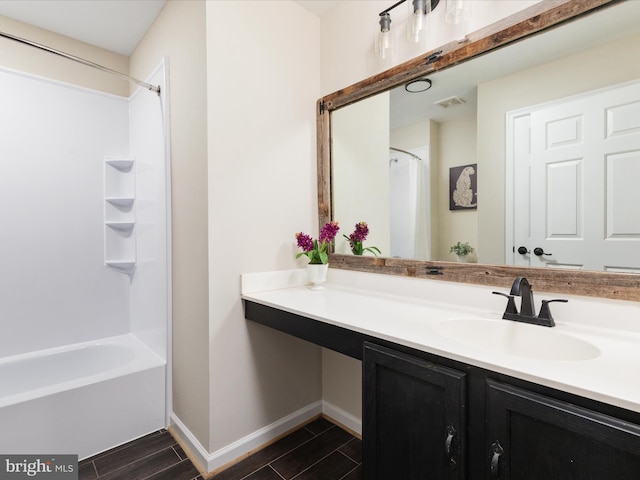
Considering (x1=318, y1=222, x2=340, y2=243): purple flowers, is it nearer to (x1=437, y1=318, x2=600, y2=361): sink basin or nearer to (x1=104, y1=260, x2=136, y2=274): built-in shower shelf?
(x1=437, y1=318, x2=600, y2=361): sink basin

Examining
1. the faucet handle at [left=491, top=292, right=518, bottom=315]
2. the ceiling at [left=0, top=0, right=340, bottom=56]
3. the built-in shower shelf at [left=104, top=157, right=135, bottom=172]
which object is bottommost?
the faucet handle at [left=491, top=292, right=518, bottom=315]

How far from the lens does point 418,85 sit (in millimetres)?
1594

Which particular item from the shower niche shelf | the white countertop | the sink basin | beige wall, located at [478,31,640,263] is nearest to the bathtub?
the shower niche shelf

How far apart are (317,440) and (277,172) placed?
5.13ft

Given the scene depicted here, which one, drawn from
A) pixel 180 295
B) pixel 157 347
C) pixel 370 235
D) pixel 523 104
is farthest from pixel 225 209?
pixel 523 104

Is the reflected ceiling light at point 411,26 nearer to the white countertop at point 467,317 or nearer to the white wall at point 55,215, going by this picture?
the white countertop at point 467,317

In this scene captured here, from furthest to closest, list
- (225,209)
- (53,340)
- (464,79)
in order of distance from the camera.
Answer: (53,340) < (225,209) < (464,79)

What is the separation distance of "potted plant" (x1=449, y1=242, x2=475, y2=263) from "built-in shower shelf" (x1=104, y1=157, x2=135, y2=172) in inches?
93.4

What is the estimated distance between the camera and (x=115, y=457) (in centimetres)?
171

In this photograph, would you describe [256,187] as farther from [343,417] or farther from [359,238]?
[343,417]

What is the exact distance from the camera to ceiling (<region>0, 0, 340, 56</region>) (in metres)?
1.99

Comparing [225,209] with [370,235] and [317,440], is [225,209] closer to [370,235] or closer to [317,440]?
[370,235]

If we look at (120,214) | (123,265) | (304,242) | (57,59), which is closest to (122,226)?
(120,214)

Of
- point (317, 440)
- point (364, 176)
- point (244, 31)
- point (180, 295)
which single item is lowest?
point (317, 440)
